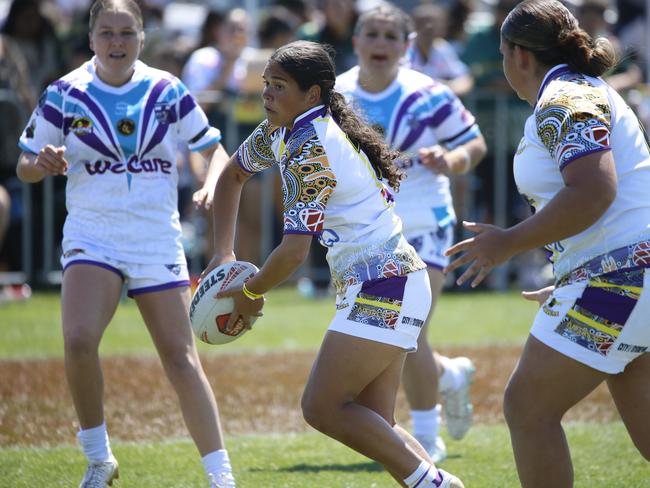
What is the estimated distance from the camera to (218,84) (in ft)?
41.3

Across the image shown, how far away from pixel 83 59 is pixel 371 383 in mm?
8008

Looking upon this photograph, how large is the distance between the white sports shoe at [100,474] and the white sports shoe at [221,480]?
52 centimetres

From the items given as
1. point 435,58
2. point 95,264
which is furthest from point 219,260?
point 435,58

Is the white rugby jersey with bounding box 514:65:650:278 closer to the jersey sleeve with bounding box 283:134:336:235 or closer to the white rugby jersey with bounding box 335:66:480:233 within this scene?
the jersey sleeve with bounding box 283:134:336:235

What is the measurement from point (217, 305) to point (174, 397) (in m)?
3.37

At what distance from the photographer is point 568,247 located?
14.0ft

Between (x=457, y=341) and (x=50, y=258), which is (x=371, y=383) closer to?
(x=457, y=341)

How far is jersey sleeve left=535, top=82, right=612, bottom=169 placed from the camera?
13.0ft

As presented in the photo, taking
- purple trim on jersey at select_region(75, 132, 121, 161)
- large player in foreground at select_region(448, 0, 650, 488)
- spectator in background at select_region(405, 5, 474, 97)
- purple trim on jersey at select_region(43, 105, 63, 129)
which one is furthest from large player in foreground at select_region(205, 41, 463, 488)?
spectator in background at select_region(405, 5, 474, 97)

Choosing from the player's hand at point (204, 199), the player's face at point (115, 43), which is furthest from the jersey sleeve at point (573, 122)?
the player's face at point (115, 43)

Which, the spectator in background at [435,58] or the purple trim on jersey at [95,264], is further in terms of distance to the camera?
the spectator in background at [435,58]

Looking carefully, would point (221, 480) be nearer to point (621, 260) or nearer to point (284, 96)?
point (284, 96)

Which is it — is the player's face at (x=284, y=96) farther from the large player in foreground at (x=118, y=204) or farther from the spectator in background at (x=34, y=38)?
the spectator in background at (x=34, y=38)

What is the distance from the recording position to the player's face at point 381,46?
677 cm
